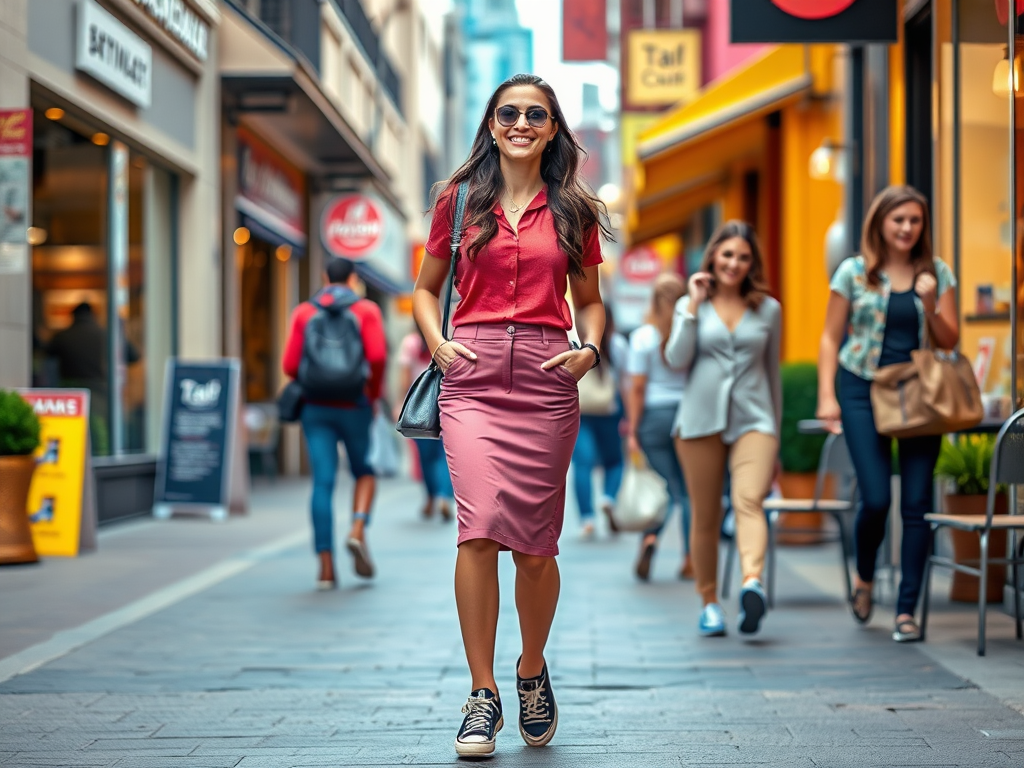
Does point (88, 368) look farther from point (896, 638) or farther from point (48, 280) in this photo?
point (896, 638)

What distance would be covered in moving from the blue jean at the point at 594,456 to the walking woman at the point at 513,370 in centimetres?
719

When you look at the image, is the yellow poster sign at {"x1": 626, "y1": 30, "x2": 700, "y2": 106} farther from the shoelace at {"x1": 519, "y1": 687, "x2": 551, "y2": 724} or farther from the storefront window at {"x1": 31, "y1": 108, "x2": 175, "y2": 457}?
the shoelace at {"x1": 519, "y1": 687, "x2": 551, "y2": 724}

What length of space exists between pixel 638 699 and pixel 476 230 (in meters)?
1.81

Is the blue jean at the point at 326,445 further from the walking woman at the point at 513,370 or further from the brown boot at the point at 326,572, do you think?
the walking woman at the point at 513,370

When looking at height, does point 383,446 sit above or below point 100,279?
below

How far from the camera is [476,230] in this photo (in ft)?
14.9

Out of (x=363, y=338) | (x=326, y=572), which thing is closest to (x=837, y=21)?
(x=363, y=338)

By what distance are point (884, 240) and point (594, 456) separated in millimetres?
5867

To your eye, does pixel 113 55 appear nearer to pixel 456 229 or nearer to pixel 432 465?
pixel 432 465

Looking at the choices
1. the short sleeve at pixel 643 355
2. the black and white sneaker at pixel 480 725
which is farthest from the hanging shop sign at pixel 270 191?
the black and white sneaker at pixel 480 725

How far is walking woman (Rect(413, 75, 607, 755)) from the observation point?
174 inches

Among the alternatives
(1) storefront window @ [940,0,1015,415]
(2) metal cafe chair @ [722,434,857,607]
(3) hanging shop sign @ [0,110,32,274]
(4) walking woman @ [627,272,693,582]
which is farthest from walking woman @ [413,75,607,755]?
(3) hanging shop sign @ [0,110,32,274]

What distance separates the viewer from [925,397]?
6.33 metres

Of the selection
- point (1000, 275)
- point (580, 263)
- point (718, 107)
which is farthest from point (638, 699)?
point (718, 107)
